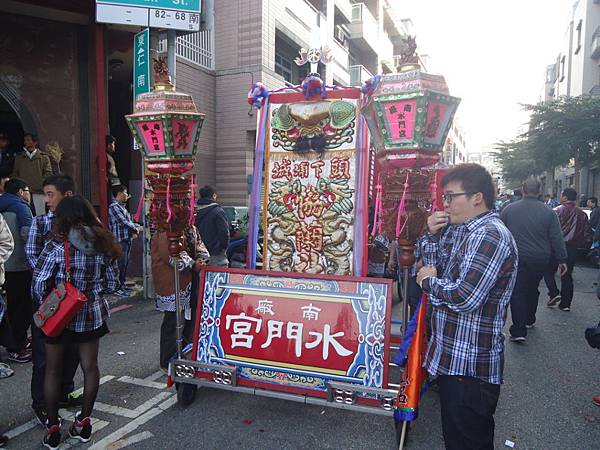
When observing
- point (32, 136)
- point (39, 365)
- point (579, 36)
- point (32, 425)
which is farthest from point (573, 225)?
point (579, 36)

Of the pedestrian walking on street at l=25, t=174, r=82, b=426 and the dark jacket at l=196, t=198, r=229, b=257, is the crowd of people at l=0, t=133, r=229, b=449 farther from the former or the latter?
the dark jacket at l=196, t=198, r=229, b=257

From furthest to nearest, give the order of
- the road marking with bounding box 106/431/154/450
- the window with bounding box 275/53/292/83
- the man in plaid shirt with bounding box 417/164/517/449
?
the window with bounding box 275/53/292/83
the road marking with bounding box 106/431/154/450
the man in plaid shirt with bounding box 417/164/517/449

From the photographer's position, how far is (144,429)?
11.1ft

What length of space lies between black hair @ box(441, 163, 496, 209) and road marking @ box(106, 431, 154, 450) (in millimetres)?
2783

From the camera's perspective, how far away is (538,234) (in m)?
5.44

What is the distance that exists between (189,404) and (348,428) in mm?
1346

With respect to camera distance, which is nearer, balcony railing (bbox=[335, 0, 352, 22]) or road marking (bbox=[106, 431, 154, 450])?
road marking (bbox=[106, 431, 154, 450])

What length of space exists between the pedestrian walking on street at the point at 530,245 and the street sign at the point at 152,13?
206 inches

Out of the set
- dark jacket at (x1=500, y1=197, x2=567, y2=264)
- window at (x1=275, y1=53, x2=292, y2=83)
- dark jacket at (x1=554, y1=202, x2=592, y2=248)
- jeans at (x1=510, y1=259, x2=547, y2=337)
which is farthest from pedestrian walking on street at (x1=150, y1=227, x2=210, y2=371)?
window at (x1=275, y1=53, x2=292, y2=83)

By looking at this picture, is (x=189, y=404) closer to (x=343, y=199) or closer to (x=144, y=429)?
(x=144, y=429)

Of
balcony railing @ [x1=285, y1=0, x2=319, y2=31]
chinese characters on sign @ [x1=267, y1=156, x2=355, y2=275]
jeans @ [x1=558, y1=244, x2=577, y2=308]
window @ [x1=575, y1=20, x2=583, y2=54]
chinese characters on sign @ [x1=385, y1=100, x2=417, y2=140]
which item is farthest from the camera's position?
window @ [x1=575, y1=20, x2=583, y2=54]

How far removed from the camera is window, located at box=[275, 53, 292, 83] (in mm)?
15587

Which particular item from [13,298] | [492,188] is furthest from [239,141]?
[492,188]

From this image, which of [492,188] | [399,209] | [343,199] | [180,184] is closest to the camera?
[492,188]
